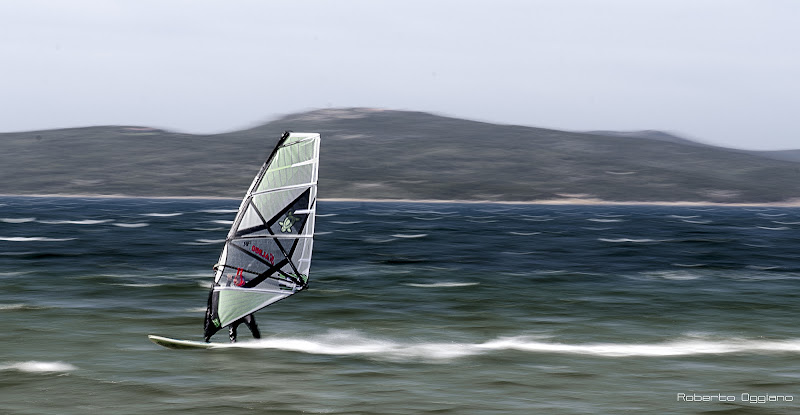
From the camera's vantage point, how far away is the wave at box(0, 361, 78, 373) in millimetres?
18266

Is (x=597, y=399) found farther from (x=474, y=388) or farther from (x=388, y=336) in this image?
(x=388, y=336)

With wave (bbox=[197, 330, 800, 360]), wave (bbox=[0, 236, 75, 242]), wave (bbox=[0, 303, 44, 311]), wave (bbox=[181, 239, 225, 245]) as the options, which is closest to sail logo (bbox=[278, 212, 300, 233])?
wave (bbox=[197, 330, 800, 360])

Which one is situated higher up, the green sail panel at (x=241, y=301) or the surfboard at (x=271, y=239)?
the surfboard at (x=271, y=239)

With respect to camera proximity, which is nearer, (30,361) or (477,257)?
(30,361)

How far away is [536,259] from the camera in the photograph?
49250 mm

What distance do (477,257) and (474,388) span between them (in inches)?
1324

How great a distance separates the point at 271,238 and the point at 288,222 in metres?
0.47

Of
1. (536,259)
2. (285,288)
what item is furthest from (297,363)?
(536,259)

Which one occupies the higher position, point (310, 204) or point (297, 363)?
point (310, 204)

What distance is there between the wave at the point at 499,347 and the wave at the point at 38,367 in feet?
10.4

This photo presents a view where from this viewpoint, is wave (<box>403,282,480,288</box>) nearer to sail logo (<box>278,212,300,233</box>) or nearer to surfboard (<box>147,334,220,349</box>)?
surfboard (<box>147,334,220,349</box>)

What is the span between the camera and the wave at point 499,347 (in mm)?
20750

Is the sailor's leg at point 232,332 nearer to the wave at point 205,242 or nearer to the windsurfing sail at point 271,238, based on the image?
the windsurfing sail at point 271,238

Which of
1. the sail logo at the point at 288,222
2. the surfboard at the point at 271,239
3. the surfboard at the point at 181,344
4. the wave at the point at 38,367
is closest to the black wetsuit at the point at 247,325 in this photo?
the surfboard at the point at 271,239
